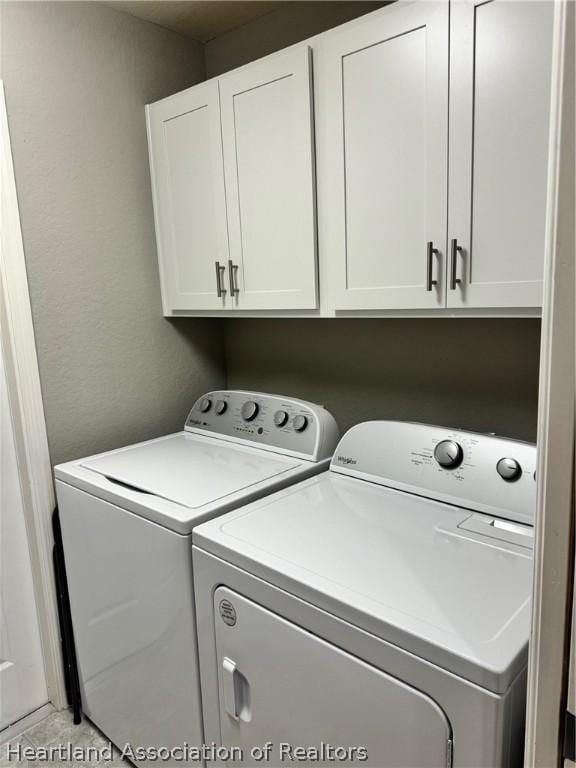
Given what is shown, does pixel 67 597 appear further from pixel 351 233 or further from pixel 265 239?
pixel 351 233

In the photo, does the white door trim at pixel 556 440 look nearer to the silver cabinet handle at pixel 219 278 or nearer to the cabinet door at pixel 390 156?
the cabinet door at pixel 390 156

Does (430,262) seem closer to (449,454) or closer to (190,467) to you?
(449,454)

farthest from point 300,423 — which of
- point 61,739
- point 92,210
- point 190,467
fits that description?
point 61,739

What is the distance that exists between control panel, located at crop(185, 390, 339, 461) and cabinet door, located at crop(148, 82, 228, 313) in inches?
14.6

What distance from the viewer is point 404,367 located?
73.5 inches

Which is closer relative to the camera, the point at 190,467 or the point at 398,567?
the point at 398,567

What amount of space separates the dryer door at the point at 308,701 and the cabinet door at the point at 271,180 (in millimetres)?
926

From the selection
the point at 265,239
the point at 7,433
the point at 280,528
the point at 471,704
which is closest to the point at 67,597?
the point at 7,433

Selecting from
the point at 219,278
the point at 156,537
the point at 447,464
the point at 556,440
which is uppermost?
the point at 219,278

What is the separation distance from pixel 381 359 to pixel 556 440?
135 centimetres

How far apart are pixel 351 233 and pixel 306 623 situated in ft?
3.27

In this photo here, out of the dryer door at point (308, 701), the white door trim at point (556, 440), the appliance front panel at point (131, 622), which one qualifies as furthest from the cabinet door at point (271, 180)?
the white door trim at point (556, 440)

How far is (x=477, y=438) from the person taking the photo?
1396 millimetres

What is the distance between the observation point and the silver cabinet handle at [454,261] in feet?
4.28
